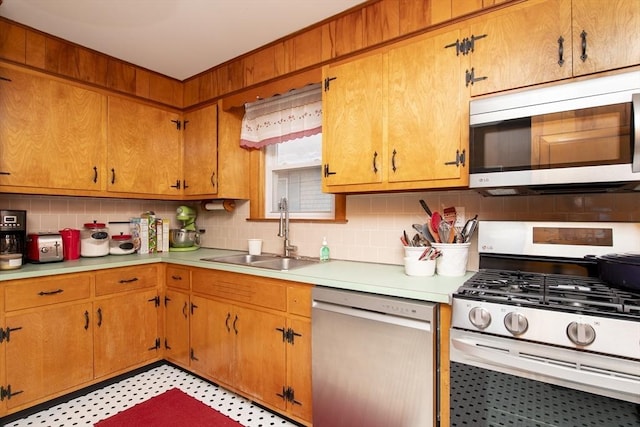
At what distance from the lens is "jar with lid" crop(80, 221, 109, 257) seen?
2564 millimetres

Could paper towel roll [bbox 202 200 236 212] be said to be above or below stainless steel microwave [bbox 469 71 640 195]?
below

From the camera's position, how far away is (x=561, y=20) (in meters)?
1.41

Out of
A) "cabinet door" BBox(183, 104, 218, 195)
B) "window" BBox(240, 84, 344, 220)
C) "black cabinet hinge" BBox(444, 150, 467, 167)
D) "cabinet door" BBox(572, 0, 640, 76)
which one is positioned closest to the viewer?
"cabinet door" BBox(572, 0, 640, 76)

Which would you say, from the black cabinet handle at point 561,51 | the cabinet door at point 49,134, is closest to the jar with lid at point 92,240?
the cabinet door at point 49,134

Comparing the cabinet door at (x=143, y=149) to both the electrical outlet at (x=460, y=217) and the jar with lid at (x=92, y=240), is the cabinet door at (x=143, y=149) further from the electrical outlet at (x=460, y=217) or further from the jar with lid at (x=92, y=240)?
the electrical outlet at (x=460, y=217)

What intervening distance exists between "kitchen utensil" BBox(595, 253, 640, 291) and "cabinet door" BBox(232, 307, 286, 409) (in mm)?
1529

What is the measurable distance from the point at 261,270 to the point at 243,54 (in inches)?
66.5

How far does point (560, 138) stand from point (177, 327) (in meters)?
2.68

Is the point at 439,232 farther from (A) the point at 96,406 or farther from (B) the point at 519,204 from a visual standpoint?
(A) the point at 96,406

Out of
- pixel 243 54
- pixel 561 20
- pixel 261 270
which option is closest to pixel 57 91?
pixel 243 54

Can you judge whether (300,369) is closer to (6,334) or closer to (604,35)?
(6,334)

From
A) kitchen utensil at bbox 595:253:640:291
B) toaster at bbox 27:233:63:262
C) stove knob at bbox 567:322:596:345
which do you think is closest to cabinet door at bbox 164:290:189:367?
toaster at bbox 27:233:63:262

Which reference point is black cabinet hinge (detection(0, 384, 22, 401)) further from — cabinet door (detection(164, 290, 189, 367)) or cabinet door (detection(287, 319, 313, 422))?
cabinet door (detection(287, 319, 313, 422))

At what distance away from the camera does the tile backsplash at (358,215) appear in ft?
5.31
